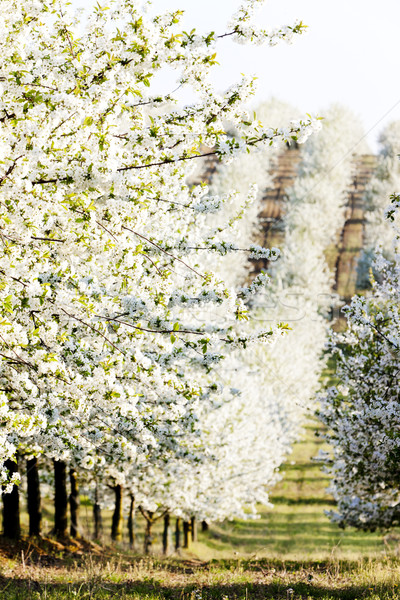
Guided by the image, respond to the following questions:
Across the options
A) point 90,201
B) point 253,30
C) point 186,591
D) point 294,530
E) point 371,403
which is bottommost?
point 294,530

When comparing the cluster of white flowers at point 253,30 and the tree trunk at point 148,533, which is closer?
the cluster of white flowers at point 253,30

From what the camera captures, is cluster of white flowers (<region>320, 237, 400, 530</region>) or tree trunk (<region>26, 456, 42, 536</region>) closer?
cluster of white flowers (<region>320, 237, 400, 530</region>)

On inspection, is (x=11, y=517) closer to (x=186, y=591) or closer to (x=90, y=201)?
(x=186, y=591)

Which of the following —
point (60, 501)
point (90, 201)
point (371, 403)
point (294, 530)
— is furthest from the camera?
point (294, 530)

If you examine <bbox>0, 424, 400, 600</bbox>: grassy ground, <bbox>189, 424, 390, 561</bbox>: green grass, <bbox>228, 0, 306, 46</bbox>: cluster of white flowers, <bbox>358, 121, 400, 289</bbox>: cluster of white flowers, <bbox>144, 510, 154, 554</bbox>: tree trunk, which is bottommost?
<bbox>189, 424, 390, 561</bbox>: green grass

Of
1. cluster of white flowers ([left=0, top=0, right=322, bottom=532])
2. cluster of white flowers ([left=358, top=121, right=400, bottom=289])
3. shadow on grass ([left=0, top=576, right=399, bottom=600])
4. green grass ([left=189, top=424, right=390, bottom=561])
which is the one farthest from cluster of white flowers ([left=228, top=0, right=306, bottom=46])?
cluster of white flowers ([left=358, top=121, right=400, bottom=289])

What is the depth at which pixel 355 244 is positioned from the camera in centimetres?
8031

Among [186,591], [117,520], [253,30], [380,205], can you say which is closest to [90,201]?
[253,30]

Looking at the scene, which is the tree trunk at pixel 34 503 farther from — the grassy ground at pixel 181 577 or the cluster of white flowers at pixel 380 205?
the cluster of white flowers at pixel 380 205

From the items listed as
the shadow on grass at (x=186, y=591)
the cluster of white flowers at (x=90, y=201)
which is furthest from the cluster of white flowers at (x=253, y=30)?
the shadow on grass at (x=186, y=591)

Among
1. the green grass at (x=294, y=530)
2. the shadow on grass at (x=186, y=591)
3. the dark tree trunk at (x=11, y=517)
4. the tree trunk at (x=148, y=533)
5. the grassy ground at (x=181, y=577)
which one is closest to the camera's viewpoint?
the shadow on grass at (x=186, y=591)

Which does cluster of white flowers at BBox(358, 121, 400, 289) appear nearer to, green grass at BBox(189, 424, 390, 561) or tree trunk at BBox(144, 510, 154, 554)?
green grass at BBox(189, 424, 390, 561)

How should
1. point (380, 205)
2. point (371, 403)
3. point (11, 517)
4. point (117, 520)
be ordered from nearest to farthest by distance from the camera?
point (371, 403)
point (11, 517)
point (117, 520)
point (380, 205)

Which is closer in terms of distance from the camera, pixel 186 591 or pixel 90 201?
pixel 90 201
